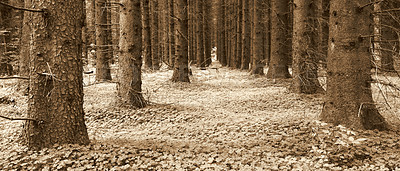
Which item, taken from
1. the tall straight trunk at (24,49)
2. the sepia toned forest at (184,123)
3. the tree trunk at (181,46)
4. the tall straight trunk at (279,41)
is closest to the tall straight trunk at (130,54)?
the sepia toned forest at (184,123)

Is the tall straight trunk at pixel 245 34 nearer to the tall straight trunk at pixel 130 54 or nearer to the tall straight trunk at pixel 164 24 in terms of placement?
the tall straight trunk at pixel 164 24

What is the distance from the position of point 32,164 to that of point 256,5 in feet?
49.3

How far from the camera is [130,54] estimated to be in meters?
7.89

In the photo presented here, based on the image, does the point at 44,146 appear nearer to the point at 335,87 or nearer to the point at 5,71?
the point at 335,87

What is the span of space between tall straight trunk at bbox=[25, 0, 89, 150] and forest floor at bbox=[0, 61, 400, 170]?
0.32 m

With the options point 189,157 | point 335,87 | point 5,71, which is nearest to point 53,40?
point 189,157

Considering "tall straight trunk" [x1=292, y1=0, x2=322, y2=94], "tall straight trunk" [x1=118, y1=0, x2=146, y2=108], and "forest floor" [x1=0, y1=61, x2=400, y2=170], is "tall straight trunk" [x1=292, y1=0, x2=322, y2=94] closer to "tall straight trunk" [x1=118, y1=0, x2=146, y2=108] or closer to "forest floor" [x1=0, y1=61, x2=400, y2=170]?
"forest floor" [x1=0, y1=61, x2=400, y2=170]

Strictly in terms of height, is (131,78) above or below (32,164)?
above

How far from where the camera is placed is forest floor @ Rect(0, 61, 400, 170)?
416cm

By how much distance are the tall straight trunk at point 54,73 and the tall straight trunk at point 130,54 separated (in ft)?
10.8

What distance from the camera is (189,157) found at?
15.1ft

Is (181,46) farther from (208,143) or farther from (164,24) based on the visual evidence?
(164,24)

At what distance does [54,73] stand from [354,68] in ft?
17.3

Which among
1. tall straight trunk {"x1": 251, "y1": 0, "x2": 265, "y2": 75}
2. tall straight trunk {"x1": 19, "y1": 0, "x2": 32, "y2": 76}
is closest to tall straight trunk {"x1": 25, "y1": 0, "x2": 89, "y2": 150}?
tall straight trunk {"x1": 19, "y1": 0, "x2": 32, "y2": 76}
